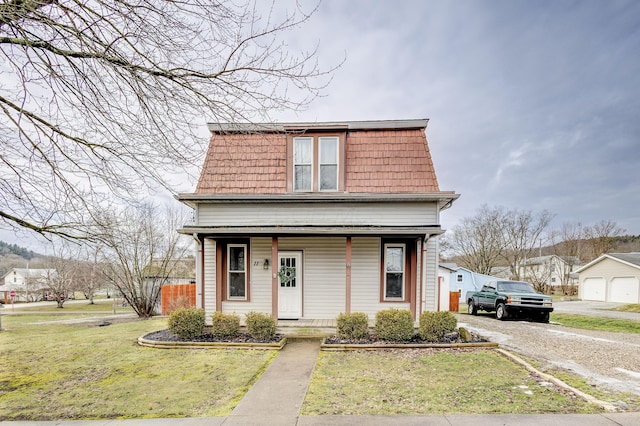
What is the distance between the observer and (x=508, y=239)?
40719mm

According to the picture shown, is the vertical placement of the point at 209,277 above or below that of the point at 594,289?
above

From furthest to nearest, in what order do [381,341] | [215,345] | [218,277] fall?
[218,277], [381,341], [215,345]

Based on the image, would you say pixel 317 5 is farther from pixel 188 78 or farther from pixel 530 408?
pixel 530 408

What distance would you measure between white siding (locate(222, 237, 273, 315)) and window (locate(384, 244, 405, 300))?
3.77 meters

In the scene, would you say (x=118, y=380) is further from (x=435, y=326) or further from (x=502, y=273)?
(x=502, y=273)

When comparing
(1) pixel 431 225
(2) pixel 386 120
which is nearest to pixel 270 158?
(2) pixel 386 120

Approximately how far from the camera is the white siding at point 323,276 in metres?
9.99

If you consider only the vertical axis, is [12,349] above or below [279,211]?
below

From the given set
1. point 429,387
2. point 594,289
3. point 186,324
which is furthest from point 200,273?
point 594,289

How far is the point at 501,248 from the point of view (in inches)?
1574

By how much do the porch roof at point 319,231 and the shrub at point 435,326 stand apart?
88.3 inches

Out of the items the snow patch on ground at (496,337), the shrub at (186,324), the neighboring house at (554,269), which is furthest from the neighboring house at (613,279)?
the shrub at (186,324)

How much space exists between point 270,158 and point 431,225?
18.5 ft

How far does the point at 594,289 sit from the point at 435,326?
104ft
